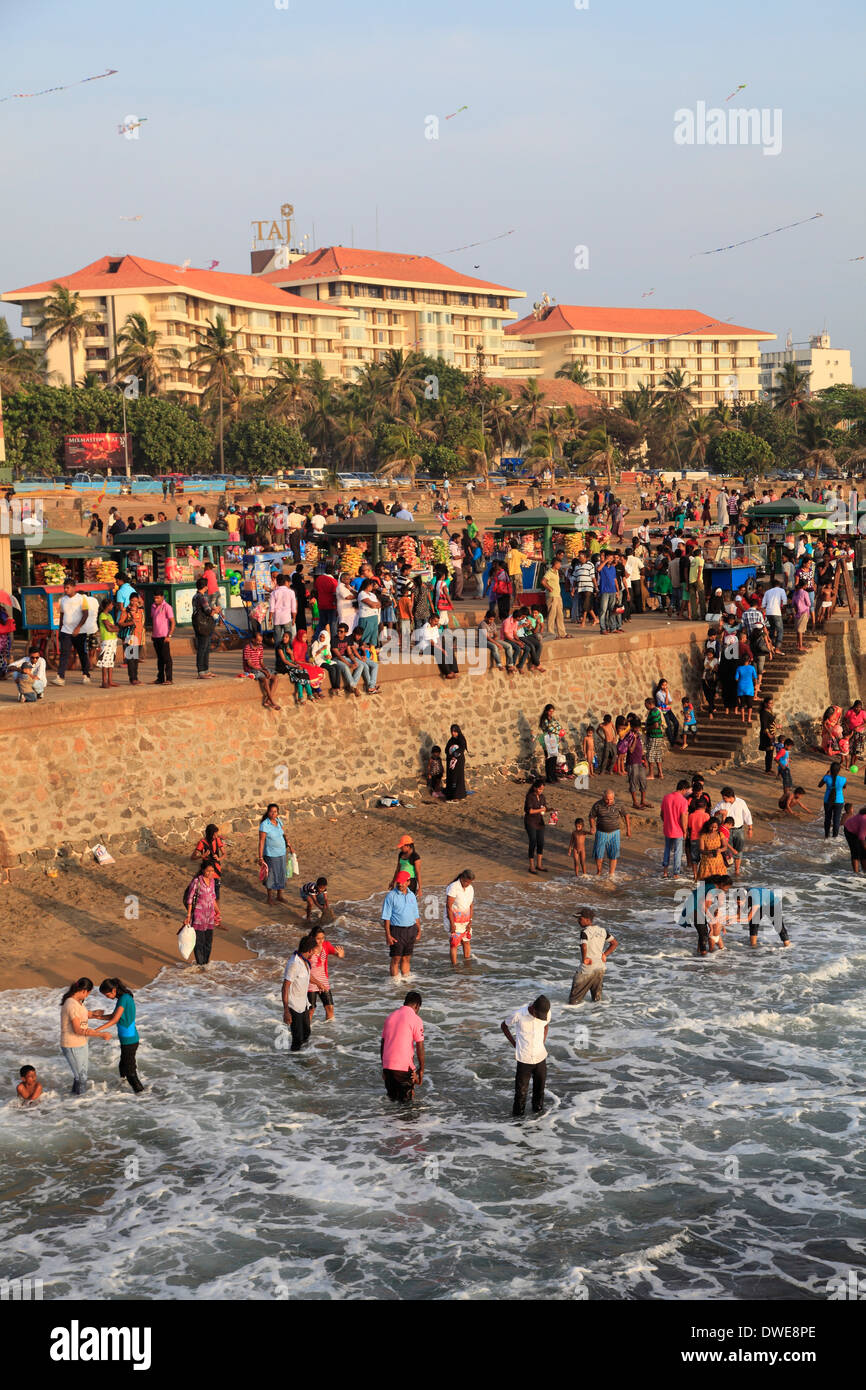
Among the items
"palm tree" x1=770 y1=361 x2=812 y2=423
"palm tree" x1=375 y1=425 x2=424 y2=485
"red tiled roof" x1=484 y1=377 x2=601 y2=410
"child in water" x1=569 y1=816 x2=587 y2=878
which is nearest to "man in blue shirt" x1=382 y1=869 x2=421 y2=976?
"child in water" x1=569 y1=816 x2=587 y2=878

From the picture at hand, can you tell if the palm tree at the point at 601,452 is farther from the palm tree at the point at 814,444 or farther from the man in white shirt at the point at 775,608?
the man in white shirt at the point at 775,608

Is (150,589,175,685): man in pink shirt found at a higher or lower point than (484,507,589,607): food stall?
lower

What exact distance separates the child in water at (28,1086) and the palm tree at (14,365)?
67.3m

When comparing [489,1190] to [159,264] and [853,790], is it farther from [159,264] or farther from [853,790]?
[159,264]

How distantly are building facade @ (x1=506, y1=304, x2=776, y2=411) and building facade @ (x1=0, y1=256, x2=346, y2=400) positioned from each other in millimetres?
36589

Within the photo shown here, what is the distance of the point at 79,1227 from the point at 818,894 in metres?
11.5

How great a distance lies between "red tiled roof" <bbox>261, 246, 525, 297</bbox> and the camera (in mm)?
130000

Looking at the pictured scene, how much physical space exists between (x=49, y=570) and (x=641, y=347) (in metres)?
136

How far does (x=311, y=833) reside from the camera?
1925cm

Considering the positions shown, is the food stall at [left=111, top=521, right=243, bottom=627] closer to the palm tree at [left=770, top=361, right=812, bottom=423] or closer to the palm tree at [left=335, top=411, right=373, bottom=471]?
the palm tree at [left=335, top=411, right=373, bottom=471]

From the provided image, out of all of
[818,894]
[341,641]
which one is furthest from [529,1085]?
[341,641]

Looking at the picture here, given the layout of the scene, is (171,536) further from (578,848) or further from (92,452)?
(92,452)

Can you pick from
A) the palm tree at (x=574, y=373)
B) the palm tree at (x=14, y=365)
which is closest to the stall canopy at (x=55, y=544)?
the palm tree at (x=14, y=365)
